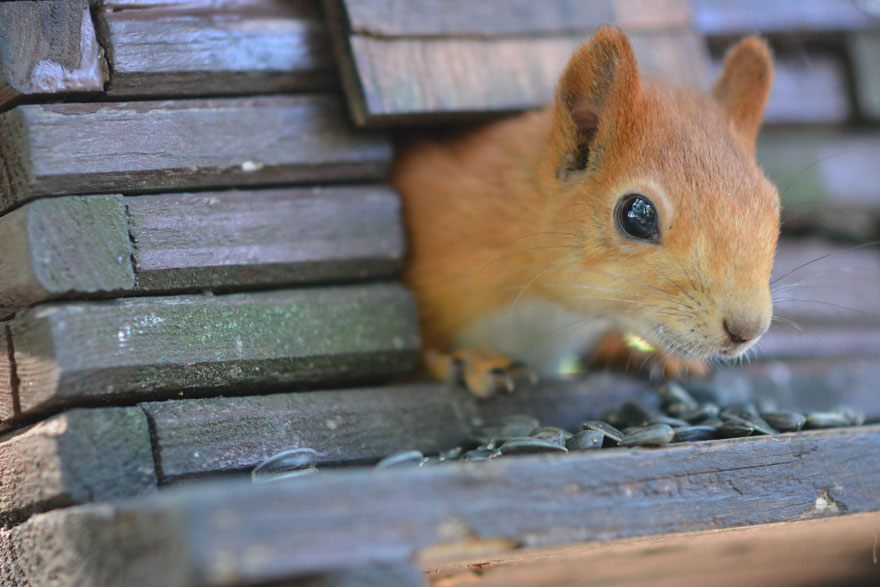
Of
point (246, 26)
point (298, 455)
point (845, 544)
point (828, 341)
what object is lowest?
point (845, 544)

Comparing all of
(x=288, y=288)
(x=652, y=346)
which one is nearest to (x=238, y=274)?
(x=288, y=288)

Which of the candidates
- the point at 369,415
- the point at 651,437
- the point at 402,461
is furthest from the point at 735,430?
the point at 369,415

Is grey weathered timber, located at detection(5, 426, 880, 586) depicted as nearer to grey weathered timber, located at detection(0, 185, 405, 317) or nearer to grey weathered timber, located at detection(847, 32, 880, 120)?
grey weathered timber, located at detection(0, 185, 405, 317)

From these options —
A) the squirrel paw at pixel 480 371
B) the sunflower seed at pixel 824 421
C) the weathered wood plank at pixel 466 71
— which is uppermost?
the weathered wood plank at pixel 466 71

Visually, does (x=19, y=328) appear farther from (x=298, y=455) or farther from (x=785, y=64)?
(x=785, y=64)

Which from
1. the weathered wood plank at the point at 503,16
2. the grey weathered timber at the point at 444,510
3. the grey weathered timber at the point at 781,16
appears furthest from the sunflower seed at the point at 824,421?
the grey weathered timber at the point at 781,16

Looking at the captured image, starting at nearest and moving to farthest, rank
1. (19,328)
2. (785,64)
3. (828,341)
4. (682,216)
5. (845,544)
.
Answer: (19,328), (682,216), (845,544), (828,341), (785,64)

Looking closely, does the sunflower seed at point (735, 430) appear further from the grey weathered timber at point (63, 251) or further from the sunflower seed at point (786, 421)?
the grey weathered timber at point (63, 251)

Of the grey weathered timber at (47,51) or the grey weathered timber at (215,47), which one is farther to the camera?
the grey weathered timber at (215,47)
